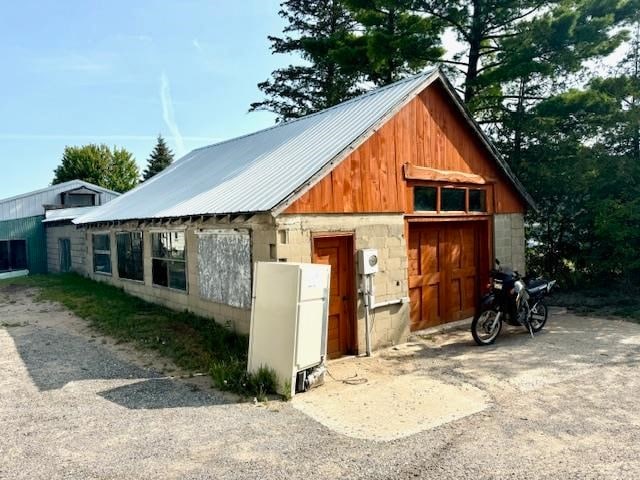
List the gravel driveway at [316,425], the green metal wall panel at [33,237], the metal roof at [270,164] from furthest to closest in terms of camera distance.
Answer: the green metal wall panel at [33,237] → the metal roof at [270,164] → the gravel driveway at [316,425]

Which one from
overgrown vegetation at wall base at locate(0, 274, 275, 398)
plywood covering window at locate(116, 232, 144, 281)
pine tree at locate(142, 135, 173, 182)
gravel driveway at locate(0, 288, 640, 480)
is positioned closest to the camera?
gravel driveway at locate(0, 288, 640, 480)

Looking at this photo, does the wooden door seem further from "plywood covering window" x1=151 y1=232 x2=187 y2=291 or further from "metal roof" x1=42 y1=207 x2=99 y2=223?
"plywood covering window" x1=151 y1=232 x2=187 y2=291

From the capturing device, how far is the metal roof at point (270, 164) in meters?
7.94

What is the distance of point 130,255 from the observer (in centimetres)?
1312

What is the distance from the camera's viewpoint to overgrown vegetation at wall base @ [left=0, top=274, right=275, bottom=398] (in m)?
6.67

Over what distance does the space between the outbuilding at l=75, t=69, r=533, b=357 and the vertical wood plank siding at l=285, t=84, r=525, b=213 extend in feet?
0.08

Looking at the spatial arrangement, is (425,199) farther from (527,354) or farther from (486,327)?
(527,354)

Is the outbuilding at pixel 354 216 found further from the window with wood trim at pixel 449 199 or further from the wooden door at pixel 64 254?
the wooden door at pixel 64 254

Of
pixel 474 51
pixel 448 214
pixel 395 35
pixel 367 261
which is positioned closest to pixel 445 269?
pixel 448 214

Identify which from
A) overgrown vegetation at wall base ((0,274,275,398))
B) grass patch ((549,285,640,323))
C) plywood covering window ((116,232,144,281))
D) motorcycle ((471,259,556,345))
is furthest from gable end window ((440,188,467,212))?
plywood covering window ((116,232,144,281))

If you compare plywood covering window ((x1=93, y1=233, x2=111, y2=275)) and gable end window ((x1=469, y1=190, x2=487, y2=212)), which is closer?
gable end window ((x1=469, y1=190, x2=487, y2=212))

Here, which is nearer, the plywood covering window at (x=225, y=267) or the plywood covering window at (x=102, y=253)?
the plywood covering window at (x=225, y=267)

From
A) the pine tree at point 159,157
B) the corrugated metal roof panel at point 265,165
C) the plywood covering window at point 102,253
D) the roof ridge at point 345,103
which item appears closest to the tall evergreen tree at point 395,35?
the roof ridge at point 345,103

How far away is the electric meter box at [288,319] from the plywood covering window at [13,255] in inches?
769
